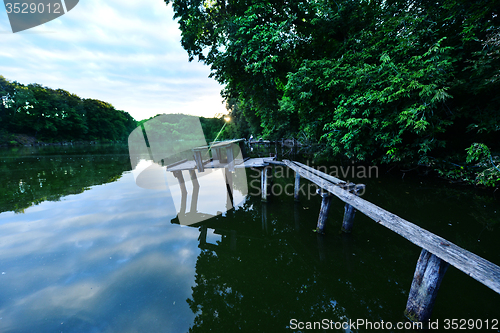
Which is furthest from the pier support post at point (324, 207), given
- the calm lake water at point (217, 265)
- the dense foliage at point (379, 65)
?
→ the dense foliage at point (379, 65)

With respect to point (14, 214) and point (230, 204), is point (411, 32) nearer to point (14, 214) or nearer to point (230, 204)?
point (230, 204)

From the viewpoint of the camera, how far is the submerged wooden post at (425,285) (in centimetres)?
219

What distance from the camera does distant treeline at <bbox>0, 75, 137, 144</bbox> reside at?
43969 millimetres

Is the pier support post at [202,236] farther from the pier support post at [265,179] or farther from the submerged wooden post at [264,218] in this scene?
the pier support post at [265,179]

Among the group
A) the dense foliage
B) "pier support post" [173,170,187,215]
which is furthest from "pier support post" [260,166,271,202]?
the dense foliage

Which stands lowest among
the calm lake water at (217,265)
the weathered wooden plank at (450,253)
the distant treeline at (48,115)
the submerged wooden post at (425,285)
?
the calm lake water at (217,265)

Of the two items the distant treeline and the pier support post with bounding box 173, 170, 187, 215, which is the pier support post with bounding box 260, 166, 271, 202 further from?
the distant treeline

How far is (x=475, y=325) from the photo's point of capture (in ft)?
8.20

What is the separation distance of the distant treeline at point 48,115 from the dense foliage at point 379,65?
56.5 meters

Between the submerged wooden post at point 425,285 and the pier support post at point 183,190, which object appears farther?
the pier support post at point 183,190

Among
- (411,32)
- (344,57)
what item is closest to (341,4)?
(344,57)

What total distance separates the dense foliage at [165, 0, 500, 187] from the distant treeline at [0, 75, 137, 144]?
56460mm

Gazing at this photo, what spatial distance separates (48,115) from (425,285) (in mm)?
74826

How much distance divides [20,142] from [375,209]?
216 feet
